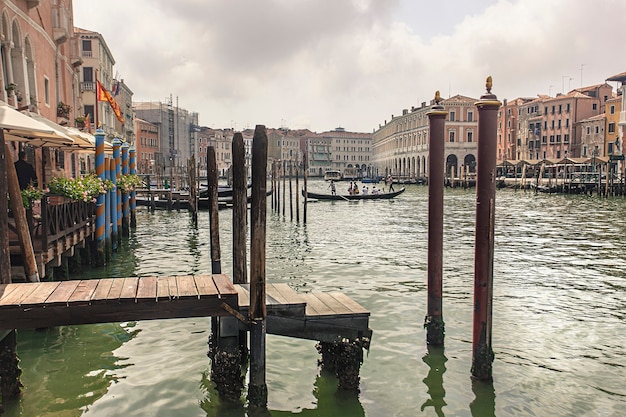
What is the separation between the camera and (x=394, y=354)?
6391 mm

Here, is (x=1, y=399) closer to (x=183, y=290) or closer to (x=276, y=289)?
(x=183, y=290)

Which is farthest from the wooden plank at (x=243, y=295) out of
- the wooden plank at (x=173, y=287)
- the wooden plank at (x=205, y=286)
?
the wooden plank at (x=173, y=287)

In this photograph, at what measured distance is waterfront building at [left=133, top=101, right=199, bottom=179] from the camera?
234ft

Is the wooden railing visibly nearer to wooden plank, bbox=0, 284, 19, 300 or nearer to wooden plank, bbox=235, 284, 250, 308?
wooden plank, bbox=0, 284, 19, 300

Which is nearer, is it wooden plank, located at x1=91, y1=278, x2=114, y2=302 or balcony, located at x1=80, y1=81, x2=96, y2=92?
wooden plank, located at x1=91, y1=278, x2=114, y2=302

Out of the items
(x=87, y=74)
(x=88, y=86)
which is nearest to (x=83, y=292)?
(x=88, y=86)

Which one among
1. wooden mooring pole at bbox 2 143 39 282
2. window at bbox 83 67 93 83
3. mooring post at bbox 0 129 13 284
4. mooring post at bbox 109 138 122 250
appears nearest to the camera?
mooring post at bbox 0 129 13 284

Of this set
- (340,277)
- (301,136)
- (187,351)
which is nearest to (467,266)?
(340,277)

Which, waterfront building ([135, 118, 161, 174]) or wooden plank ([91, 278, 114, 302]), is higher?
waterfront building ([135, 118, 161, 174])

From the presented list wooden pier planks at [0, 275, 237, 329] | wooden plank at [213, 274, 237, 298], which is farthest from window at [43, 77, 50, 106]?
wooden plank at [213, 274, 237, 298]

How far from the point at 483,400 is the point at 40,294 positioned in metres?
3.98

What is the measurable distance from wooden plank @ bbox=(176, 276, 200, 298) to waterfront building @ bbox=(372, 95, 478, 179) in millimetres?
54910

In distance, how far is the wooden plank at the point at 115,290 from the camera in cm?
430

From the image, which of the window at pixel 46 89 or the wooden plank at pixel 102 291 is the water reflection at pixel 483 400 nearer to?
the wooden plank at pixel 102 291
